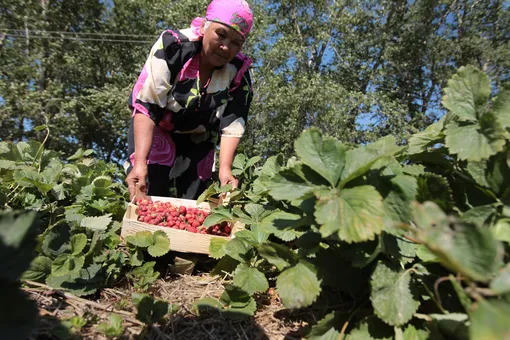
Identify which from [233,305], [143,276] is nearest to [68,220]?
[143,276]

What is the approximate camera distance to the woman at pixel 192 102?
1.91 meters

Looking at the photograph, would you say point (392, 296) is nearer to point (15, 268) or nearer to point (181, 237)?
point (15, 268)

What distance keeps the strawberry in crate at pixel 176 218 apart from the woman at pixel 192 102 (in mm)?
211

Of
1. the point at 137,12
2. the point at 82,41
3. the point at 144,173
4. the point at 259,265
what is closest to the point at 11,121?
the point at 82,41

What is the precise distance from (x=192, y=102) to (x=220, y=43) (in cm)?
43

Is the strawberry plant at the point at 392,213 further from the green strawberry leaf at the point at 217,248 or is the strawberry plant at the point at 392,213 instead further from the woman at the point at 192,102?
the woman at the point at 192,102

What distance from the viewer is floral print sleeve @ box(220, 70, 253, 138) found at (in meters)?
2.27

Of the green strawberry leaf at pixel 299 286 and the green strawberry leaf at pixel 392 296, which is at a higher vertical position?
the green strawberry leaf at pixel 392 296

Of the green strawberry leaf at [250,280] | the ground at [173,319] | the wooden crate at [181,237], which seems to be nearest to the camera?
the ground at [173,319]

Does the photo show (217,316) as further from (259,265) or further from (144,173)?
(144,173)

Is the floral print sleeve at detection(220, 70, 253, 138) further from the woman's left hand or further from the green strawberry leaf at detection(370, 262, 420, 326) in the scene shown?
the green strawberry leaf at detection(370, 262, 420, 326)

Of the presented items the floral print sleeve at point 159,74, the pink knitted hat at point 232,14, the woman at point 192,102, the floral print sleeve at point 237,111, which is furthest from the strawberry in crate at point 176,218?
the pink knitted hat at point 232,14

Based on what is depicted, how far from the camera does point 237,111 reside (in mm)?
2320

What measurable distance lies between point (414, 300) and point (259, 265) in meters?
0.58
